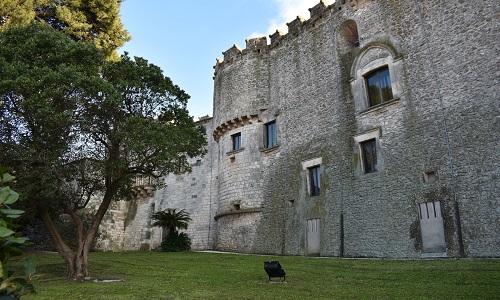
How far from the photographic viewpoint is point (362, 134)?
55.2ft

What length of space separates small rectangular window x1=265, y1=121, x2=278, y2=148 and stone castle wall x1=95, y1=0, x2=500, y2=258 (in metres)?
0.32

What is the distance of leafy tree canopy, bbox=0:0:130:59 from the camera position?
21.9 m

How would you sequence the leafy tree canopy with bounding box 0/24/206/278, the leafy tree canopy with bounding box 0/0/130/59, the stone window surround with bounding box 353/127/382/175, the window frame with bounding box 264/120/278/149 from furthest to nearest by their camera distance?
the leafy tree canopy with bounding box 0/0/130/59
the window frame with bounding box 264/120/278/149
the stone window surround with bounding box 353/127/382/175
the leafy tree canopy with bounding box 0/24/206/278

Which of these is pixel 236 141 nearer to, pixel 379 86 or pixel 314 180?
pixel 314 180

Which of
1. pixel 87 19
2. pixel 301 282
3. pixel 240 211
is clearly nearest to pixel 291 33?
pixel 240 211

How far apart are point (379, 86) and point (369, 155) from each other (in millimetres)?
3211

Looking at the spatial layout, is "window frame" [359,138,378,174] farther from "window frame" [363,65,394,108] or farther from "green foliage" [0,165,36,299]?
"green foliage" [0,165,36,299]

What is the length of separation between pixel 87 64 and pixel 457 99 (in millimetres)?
13615

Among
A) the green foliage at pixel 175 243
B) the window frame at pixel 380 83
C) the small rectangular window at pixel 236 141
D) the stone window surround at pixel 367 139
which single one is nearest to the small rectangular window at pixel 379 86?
the window frame at pixel 380 83

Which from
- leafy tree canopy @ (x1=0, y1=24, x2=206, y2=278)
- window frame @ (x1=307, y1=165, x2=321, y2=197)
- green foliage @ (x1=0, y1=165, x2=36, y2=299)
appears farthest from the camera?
window frame @ (x1=307, y1=165, x2=321, y2=197)

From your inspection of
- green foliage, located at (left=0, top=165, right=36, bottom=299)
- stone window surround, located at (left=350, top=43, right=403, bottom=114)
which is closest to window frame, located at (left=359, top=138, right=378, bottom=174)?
stone window surround, located at (left=350, top=43, right=403, bottom=114)

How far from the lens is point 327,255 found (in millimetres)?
16797

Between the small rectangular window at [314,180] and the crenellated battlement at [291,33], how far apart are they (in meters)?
7.97

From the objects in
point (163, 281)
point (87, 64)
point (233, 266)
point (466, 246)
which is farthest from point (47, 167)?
point (466, 246)
